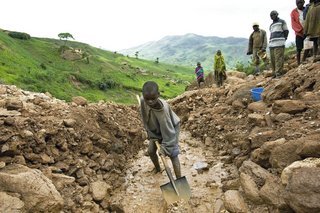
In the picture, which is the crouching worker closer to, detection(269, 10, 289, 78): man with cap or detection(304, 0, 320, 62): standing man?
detection(304, 0, 320, 62): standing man

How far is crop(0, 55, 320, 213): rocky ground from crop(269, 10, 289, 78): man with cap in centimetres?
168

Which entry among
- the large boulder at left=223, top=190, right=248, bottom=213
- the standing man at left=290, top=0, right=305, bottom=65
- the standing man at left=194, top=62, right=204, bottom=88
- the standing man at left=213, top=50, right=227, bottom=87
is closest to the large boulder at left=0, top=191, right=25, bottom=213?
the large boulder at left=223, top=190, right=248, bottom=213

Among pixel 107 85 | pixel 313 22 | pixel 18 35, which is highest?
pixel 18 35

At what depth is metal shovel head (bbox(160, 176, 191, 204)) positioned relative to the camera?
16.3ft

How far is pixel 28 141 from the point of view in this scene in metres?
5.09

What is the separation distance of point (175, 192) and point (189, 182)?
38.9 inches

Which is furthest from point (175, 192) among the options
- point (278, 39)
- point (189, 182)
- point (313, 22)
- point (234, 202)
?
point (278, 39)

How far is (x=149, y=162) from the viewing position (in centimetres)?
707

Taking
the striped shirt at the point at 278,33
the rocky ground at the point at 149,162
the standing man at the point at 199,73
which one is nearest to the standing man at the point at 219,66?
the standing man at the point at 199,73

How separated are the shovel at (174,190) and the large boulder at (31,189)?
1.46m

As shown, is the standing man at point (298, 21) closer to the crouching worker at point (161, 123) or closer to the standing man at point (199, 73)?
the crouching worker at point (161, 123)

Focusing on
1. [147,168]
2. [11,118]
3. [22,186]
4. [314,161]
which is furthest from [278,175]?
[11,118]

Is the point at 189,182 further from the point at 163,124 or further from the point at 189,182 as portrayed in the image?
the point at 163,124

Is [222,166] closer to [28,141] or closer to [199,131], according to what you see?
[199,131]
